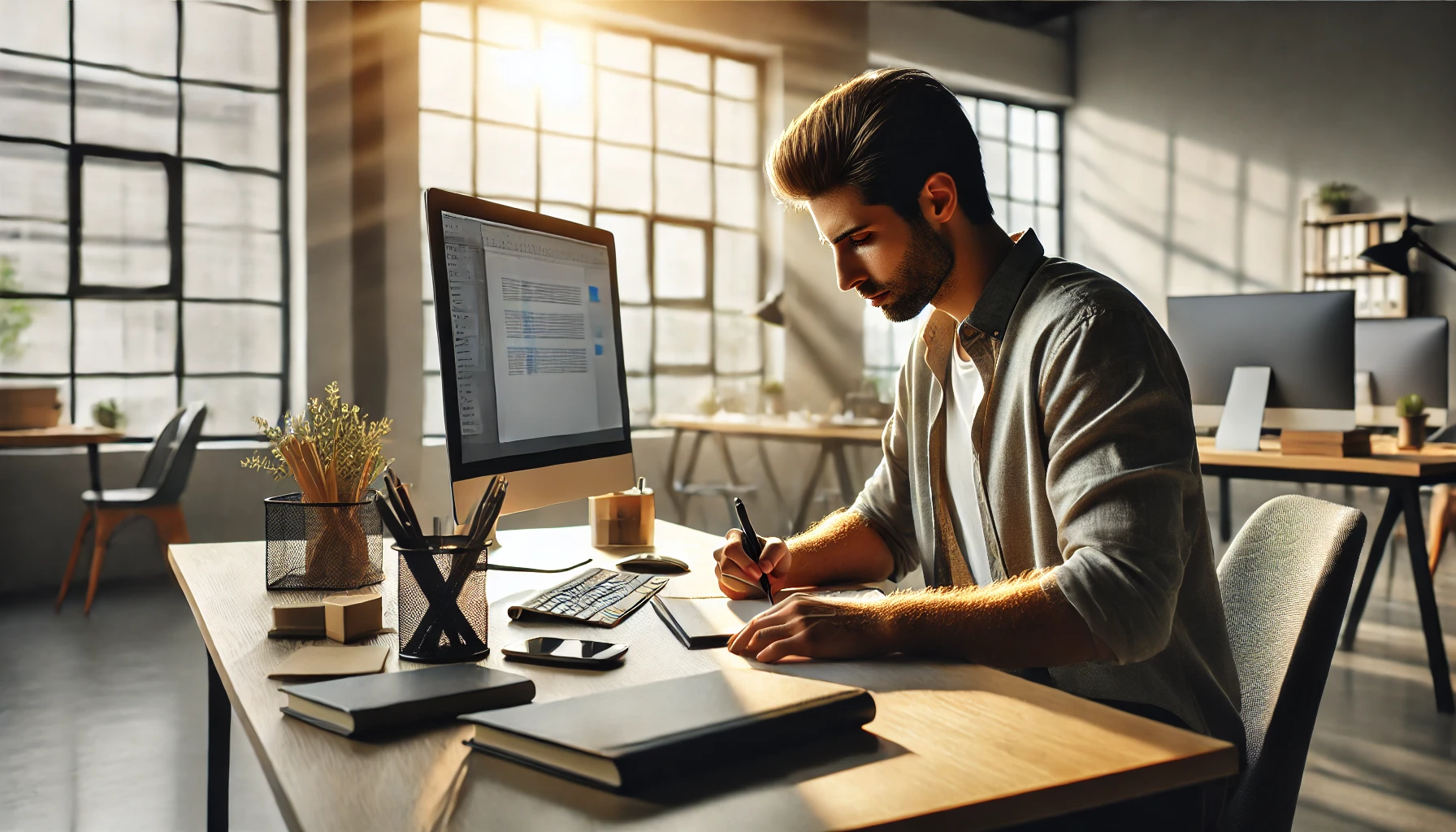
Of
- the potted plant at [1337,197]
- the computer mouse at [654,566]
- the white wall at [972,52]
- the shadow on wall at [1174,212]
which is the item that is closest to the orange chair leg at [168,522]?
the computer mouse at [654,566]

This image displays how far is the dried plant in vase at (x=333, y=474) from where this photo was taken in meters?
1.27

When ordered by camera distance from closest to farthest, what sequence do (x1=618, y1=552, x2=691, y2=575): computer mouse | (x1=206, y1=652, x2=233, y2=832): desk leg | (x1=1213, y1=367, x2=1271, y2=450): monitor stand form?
1. (x1=618, y1=552, x2=691, y2=575): computer mouse
2. (x1=206, y1=652, x2=233, y2=832): desk leg
3. (x1=1213, y1=367, x2=1271, y2=450): monitor stand

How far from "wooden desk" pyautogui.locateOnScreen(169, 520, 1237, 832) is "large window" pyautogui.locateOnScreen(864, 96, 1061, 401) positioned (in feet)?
23.2

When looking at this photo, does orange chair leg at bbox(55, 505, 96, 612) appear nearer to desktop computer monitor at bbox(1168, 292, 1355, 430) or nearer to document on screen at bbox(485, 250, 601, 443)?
document on screen at bbox(485, 250, 601, 443)

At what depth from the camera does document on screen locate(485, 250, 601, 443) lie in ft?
4.32

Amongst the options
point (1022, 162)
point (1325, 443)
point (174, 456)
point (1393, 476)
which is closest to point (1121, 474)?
point (1393, 476)

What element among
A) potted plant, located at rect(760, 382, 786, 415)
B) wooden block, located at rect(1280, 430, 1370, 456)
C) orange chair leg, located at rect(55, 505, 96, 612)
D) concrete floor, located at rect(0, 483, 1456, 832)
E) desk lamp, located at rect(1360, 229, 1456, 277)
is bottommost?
concrete floor, located at rect(0, 483, 1456, 832)

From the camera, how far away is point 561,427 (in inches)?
57.7

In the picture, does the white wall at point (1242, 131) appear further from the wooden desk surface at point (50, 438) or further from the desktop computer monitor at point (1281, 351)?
the wooden desk surface at point (50, 438)

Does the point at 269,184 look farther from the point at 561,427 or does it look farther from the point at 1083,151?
the point at 1083,151

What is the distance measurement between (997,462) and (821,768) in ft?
2.06

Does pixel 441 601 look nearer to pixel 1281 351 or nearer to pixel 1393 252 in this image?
pixel 1281 351

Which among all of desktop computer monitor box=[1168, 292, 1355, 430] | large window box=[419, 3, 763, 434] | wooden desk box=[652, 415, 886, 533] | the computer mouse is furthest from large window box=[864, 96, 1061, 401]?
the computer mouse

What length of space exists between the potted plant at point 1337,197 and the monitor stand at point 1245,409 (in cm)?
486
